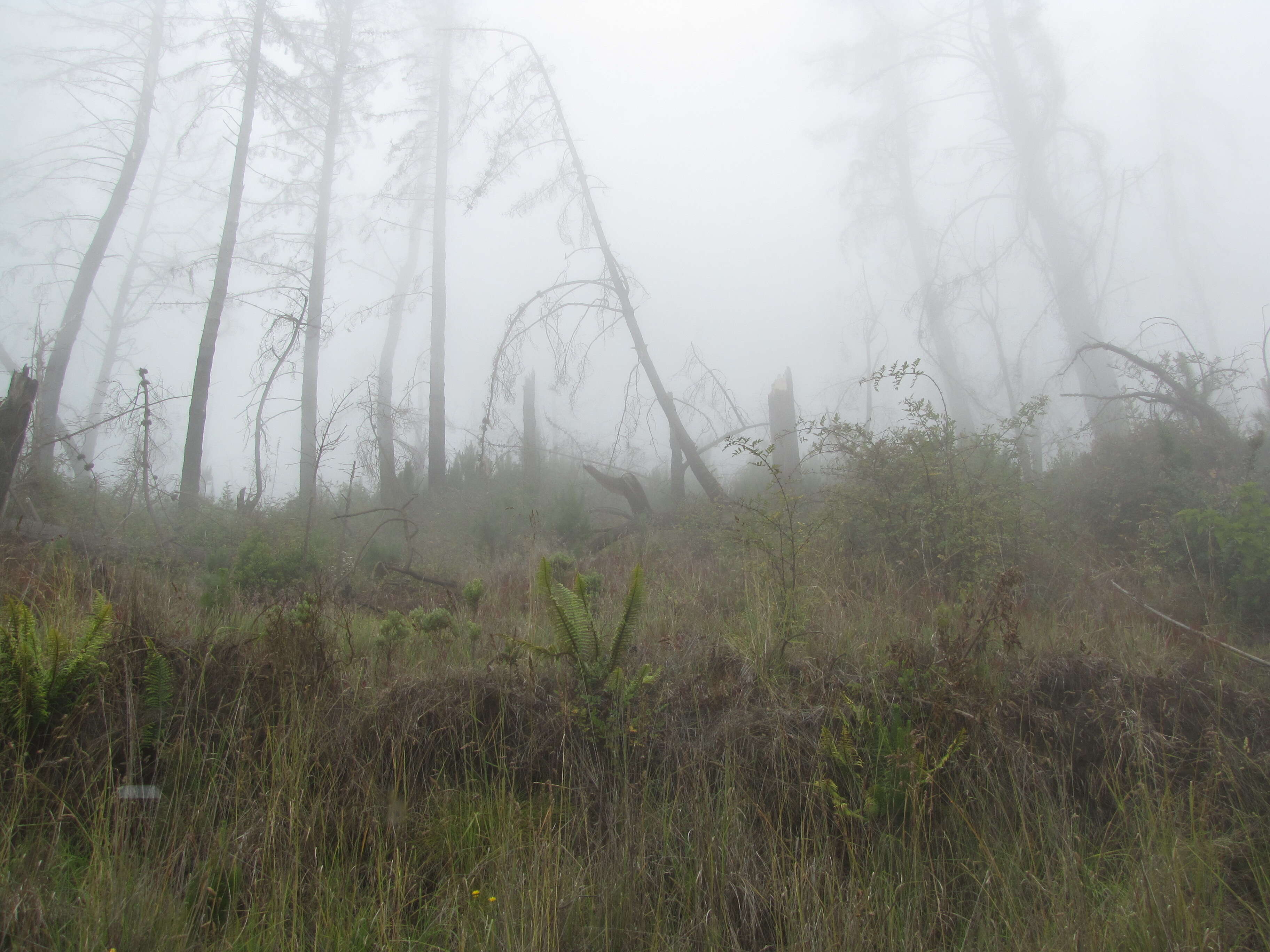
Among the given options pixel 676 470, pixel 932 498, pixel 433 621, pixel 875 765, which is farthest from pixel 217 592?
pixel 676 470

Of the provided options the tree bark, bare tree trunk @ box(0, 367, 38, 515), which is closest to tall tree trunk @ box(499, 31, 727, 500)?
the tree bark

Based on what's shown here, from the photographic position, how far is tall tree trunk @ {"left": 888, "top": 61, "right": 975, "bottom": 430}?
1694 centimetres

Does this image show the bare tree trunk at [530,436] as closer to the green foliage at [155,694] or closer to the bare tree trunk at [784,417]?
the bare tree trunk at [784,417]

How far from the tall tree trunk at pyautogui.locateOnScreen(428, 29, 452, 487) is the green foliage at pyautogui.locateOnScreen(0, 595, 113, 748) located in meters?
10.9

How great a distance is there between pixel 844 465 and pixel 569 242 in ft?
25.4

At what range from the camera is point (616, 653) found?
3.52 metres

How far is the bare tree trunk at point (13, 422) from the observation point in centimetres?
546

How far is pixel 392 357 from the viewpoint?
2027 cm

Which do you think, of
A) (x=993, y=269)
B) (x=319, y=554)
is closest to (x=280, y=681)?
(x=319, y=554)

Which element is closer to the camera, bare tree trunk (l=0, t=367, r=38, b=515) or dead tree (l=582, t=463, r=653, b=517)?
bare tree trunk (l=0, t=367, r=38, b=515)

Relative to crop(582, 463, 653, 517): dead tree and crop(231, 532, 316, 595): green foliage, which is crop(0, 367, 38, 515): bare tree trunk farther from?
crop(582, 463, 653, 517): dead tree

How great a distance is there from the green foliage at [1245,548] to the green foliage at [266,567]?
774 cm

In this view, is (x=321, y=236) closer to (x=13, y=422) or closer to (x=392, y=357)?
(x=392, y=357)

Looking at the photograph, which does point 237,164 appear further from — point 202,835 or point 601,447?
point 202,835
